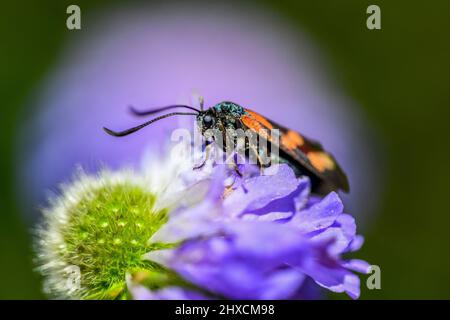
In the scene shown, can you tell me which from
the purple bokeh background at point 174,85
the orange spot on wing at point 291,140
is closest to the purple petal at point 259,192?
the orange spot on wing at point 291,140

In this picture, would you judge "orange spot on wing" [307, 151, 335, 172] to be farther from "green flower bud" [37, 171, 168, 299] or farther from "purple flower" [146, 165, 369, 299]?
"green flower bud" [37, 171, 168, 299]

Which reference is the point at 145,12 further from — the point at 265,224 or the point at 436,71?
the point at 265,224

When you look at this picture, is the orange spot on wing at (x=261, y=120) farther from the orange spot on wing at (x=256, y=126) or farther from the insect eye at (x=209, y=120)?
the insect eye at (x=209, y=120)

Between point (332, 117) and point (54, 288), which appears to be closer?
point (54, 288)

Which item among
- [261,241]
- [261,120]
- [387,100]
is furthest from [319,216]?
[387,100]

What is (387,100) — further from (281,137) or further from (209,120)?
(209,120)
